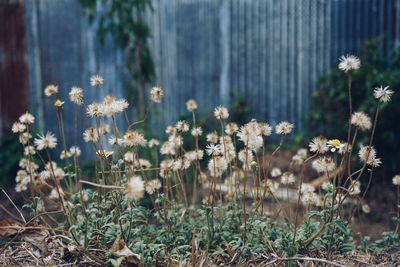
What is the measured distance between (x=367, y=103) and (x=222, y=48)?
2630mm

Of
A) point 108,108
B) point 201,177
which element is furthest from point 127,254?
point 201,177

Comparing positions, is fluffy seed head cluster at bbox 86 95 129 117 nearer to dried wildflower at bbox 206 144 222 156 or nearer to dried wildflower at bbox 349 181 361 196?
dried wildflower at bbox 206 144 222 156

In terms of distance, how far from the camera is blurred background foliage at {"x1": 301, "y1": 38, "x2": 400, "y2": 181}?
5.18 m

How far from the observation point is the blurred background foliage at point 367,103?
5.18 meters

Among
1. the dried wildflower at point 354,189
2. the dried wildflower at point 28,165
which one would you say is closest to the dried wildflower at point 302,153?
the dried wildflower at point 354,189

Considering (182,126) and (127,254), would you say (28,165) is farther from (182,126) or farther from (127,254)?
(127,254)

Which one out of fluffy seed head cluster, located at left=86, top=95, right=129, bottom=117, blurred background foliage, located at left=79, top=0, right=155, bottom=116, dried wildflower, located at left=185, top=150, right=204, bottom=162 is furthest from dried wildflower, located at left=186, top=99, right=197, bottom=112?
blurred background foliage, located at left=79, top=0, right=155, bottom=116

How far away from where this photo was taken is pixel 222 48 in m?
7.32

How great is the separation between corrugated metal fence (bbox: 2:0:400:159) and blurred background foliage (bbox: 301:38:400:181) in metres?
0.38

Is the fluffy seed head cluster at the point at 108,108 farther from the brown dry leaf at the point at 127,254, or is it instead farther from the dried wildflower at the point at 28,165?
the dried wildflower at the point at 28,165

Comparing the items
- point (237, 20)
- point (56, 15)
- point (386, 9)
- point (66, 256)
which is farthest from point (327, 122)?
point (56, 15)

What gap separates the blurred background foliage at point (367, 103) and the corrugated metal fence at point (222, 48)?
381 millimetres

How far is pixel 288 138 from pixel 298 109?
1.32 feet

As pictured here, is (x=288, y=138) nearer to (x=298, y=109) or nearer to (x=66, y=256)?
(x=298, y=109)
